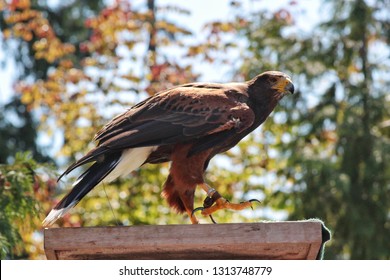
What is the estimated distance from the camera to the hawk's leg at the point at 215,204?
431cm

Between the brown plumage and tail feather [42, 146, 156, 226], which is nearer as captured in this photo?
tail feather [42, 146, 156, 226]

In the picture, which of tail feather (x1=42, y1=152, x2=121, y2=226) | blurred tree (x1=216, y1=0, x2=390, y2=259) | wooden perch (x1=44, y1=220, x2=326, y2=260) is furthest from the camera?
blurred tree (x1=216, y1=0, x2=390, y2=259)

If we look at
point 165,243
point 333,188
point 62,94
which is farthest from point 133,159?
point 62,94

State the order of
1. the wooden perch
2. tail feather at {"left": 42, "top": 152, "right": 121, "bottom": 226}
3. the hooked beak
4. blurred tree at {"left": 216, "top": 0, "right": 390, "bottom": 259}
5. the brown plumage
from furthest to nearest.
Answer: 1. blurred tree at {"left": 216, "top": 0, "right": 390, "bottom": 259}
2. the hooked beak
3. the brown plumage
4. tail feather at {"left": 42, "top": 152, "right": 121, "bottom": 226}
5. the wooden perch

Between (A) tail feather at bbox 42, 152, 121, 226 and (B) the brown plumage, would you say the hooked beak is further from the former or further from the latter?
(A) tail feather at bbox 42, 152, 121, 226

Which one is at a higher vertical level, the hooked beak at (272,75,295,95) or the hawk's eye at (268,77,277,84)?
the hawk's eye at (268,77,277,84)

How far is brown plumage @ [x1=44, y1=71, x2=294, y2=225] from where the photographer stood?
428 cm

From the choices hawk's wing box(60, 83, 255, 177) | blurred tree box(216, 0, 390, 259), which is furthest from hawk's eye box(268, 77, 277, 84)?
blurred tree box(216, 0, 390, 259)

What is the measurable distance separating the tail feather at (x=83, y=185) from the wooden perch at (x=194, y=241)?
312 millimetres

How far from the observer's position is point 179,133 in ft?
14.6

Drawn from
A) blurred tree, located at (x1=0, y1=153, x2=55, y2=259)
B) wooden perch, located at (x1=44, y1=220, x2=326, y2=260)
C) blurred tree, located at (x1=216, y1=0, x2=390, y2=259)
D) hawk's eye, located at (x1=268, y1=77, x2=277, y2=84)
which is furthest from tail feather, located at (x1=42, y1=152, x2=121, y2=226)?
blurred tree, located at (x1=216, y1=0, x2=390, y2=259)

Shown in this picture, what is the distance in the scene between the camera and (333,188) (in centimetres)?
877

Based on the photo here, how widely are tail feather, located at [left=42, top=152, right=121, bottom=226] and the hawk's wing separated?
56 mm
